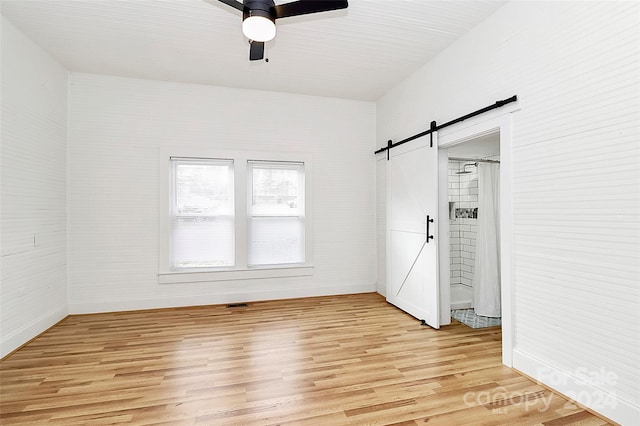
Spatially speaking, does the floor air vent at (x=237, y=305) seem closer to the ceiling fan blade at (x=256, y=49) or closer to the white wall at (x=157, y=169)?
the white wall at (x=157, y=169)

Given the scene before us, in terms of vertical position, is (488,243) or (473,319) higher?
(488,243)

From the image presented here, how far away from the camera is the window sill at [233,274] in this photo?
425 centimetres

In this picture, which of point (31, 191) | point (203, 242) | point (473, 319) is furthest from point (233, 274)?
point (473, 319)

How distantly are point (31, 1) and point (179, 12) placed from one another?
1225 mm

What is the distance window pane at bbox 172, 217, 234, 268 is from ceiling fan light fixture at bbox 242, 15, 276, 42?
2.77m

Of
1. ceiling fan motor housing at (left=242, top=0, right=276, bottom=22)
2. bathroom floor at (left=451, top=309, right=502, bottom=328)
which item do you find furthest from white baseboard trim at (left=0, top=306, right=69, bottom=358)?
bathroom floor at (left=451, top=309, right=502, bottom=328)

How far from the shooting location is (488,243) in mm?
4008

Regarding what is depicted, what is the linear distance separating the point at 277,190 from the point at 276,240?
0.77 m

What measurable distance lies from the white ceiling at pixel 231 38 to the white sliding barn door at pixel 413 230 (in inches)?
43.8

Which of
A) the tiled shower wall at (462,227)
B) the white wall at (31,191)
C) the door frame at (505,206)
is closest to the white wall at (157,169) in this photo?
the white wall at (31,191)

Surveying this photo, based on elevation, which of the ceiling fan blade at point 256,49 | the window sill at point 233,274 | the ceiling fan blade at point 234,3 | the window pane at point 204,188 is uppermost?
the ceiling fan blade at point 234,3

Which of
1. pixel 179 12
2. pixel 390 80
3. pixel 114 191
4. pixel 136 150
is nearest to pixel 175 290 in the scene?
pixel 114 191

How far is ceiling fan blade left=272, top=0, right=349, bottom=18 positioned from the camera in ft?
6.92

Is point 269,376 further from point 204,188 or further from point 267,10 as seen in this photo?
point 204,188
